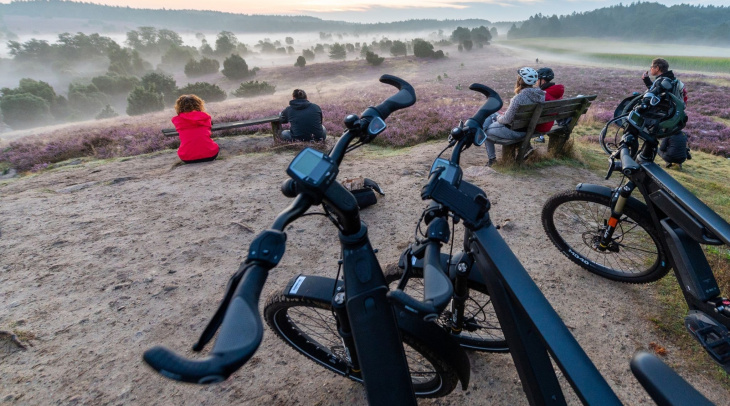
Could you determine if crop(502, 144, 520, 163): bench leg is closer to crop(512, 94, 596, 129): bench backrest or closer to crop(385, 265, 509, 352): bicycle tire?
crop(512, 94, 596, 129): bench backrest

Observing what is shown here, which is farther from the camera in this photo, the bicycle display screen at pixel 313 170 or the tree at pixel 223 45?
the tree at pixel 223 45

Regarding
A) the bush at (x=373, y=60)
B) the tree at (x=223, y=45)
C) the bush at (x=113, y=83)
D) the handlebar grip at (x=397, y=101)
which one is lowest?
the handlebar grip at (x=397, y=101)

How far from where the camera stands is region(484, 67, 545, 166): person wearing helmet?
6.00 metres

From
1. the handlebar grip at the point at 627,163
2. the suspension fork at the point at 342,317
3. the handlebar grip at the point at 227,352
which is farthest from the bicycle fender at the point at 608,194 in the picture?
the handlebar grip at the point at 227,352

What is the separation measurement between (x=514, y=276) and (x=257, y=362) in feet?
7.80

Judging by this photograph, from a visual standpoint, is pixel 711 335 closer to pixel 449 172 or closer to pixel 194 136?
pixel 449 172

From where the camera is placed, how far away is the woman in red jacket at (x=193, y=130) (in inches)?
296

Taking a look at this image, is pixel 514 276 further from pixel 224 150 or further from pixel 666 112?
pixel 224 150

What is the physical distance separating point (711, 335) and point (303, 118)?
27.3 feet

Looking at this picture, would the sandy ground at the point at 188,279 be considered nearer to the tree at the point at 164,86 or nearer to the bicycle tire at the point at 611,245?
the bicycle tire at the point at 611,245

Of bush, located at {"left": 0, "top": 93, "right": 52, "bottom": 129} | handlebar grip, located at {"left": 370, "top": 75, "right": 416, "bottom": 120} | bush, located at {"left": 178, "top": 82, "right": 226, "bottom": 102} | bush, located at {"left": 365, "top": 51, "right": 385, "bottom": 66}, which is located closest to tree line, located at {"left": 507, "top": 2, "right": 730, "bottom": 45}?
bush, located at {"left": 365, "top": 51, "right": 385, "bottom": 66}

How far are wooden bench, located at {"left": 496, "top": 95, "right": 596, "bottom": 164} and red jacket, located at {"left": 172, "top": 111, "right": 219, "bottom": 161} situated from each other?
264 inches

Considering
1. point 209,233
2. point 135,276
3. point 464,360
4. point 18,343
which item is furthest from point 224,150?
point 464,360

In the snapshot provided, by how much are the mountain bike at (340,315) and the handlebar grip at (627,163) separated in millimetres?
2433
